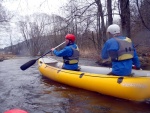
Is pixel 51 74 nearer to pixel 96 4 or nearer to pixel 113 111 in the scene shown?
pixel 113 111

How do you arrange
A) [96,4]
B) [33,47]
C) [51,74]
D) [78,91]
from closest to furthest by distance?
[78,91]
[51,74]
[96,4]
[33,47]

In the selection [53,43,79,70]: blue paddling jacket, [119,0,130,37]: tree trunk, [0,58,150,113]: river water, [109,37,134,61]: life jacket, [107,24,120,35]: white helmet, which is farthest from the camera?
[119,0,130,37]: tree trunk

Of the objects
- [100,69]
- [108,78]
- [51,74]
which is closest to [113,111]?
[108,78]

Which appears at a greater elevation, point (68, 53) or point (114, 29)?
→ point (114, 29)

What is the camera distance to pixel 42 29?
132ft

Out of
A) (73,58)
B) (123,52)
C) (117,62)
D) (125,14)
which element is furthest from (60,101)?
(125,14)

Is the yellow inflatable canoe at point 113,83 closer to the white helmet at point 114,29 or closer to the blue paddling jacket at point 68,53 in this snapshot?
the blue paddling jacket at point 68,53

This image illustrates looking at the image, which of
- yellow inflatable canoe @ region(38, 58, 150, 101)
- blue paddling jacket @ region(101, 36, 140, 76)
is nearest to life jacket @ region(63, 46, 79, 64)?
yellow inflatable canoe @ region(38, 58, 150, 101)

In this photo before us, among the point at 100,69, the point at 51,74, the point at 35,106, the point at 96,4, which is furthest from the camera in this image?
the point at 96,4

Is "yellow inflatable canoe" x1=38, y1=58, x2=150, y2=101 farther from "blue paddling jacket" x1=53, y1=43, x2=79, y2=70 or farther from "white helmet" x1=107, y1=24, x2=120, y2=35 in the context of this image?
"white helmet" x1=107, y1=24, x2=120, y2=35

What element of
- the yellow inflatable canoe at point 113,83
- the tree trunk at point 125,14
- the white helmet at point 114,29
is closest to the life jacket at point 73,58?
the yellow inflatable canoe at point 113,83

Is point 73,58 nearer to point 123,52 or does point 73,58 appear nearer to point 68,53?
Answer: point 68,53

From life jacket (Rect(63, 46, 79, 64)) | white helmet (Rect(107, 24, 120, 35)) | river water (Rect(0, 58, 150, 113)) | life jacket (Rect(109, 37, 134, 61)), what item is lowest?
river water (Rect(0, 58, 150, 113))

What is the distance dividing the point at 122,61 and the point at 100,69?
67.8 inches
